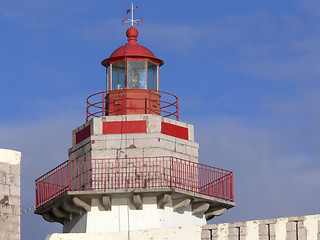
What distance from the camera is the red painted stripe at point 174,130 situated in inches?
1347

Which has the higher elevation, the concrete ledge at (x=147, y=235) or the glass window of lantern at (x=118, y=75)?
the glass window of lantern at (x=118, y=75)

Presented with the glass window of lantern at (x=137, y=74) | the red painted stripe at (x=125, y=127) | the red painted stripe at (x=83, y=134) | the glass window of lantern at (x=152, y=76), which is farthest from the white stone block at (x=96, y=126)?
the glass window of lantern at (x=152, y=76)

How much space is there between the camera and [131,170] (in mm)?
33562

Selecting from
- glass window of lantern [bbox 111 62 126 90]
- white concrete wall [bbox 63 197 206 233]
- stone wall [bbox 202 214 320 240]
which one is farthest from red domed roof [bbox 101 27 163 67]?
stone wall [bbox 202 214 320 240]

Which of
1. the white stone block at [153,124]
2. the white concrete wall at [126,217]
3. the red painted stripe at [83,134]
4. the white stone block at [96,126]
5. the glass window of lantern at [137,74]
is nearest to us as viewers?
the white concrete wall at [126,217]

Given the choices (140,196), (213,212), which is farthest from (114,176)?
(213,212)

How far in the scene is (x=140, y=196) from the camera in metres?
33.2

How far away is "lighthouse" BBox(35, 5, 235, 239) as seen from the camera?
1315 inches

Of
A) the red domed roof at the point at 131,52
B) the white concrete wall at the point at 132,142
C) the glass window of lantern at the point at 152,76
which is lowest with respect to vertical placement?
the white concrete wall at the point at 132,142

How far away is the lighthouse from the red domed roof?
28 mm

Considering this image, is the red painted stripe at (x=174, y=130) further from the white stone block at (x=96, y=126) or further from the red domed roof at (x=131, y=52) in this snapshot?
the red domed roof at (x=131, y=52)

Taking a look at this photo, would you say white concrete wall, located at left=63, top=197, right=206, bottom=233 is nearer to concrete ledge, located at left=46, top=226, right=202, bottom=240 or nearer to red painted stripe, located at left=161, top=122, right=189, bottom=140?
concrete ledge, located at left=46, top=226, right=202, bottom=240

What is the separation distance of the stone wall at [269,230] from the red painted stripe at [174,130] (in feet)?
12.4

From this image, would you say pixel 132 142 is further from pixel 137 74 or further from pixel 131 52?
pixel 131 52
